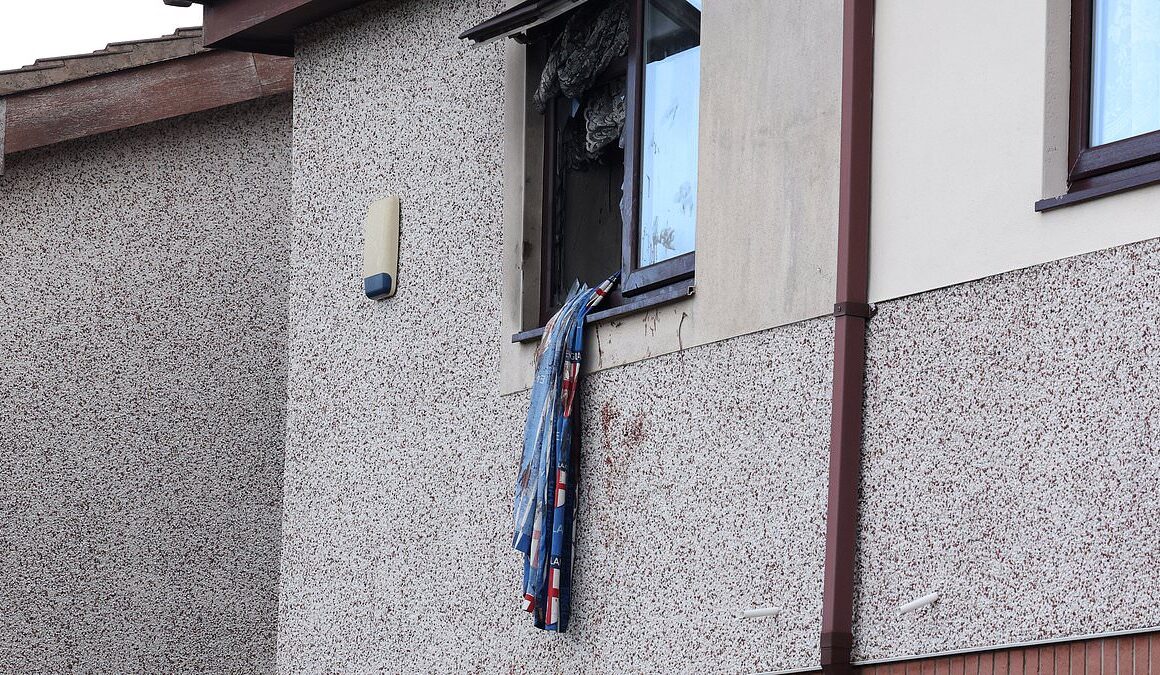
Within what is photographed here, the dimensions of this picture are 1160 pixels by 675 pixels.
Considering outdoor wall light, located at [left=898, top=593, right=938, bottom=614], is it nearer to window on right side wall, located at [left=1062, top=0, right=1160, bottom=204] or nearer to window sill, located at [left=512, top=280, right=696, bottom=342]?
window on right side wall, located at [left=1062, top=0, right=1160, bottom=204]

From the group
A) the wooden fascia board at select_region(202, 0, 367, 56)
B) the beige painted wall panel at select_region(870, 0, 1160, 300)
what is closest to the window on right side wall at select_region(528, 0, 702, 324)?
the beige painted wall panel at select_region(870, 0, 1160, 300)

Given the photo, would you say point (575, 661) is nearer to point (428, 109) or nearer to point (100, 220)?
point (428, 109)

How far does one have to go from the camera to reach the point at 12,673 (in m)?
9.36

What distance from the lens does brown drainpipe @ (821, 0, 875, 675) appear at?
4.79 meters

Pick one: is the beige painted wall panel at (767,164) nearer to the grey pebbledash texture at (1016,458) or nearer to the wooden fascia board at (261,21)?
the grey pebbledash texture at (1016,458)

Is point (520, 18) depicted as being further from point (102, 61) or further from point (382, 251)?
point (102, 61)

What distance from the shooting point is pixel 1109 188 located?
4.23 metres

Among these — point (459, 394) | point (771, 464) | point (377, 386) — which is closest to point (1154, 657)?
point (771, 464)

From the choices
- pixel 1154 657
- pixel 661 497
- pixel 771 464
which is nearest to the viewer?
pixel 1154 657

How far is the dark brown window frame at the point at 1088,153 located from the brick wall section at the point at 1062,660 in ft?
3.49

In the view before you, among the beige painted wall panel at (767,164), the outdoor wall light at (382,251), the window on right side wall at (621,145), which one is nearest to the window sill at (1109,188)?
the beige painted wall panel at (767,164)

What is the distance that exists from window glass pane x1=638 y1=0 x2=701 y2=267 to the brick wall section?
1836 mm

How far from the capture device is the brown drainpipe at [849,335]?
4.79 meters

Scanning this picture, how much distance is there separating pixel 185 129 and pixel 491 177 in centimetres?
374
